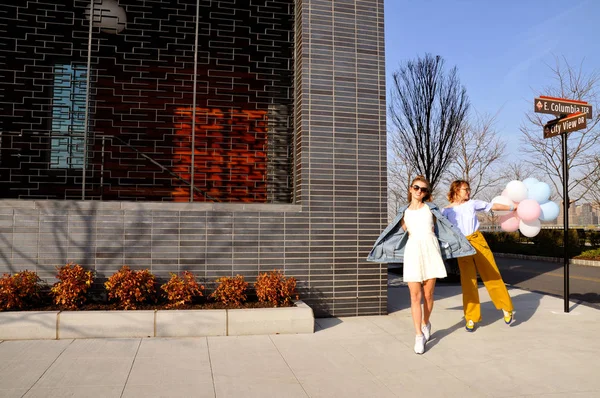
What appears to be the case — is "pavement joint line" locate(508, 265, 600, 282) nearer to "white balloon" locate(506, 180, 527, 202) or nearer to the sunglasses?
"white balloon" locate(506, 180, 527, 202)

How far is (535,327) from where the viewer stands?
6211mm

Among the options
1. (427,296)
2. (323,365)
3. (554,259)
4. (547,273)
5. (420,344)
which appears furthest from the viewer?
(554,259)

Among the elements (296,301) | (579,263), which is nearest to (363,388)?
(296,301)

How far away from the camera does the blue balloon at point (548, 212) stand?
6.29 m

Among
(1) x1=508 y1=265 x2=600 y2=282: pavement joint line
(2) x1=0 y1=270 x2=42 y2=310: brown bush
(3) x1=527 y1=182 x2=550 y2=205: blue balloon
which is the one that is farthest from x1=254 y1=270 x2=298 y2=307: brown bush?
(1) x1=508 y1=265 x2=600 y2=282: pavement joint line

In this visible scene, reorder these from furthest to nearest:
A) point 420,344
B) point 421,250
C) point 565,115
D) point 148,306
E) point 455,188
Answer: point 565,115 → point 455,188 → point 148,306 → point 421,250 → point 420,344

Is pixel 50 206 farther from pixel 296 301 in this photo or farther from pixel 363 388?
pixel 363 388

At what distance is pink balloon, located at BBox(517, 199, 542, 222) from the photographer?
6.05 m

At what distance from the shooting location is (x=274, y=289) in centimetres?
586

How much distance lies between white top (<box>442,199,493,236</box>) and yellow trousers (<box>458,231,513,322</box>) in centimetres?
12

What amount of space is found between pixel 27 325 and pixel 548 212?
6429 mm

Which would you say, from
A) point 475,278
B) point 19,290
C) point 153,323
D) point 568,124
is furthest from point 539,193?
point 19,290

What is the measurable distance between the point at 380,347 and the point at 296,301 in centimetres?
137

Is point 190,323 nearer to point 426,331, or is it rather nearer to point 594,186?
point 426,331
